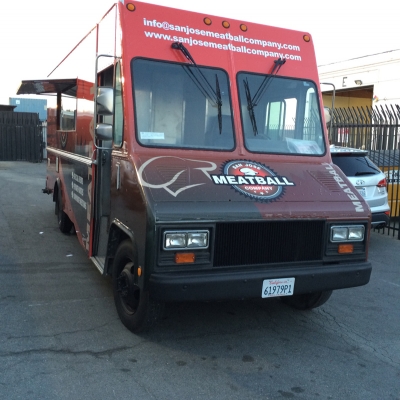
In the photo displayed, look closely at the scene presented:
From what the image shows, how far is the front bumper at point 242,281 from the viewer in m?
4.00

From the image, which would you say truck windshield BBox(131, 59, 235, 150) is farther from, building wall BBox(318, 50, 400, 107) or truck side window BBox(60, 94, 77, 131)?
building wall BBox(318, 50, 400, 107)

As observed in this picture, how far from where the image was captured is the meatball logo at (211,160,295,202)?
14.8 ft

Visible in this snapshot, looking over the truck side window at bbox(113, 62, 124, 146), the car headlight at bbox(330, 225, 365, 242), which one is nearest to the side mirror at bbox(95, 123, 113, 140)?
the truck side window at bbox(113, 62, 124, 146)

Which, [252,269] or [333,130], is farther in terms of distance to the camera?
[333,130]

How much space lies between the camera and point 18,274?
6.55 metres

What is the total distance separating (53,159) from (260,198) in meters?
5.76

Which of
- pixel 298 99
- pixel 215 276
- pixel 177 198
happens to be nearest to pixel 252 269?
pixel 215 276

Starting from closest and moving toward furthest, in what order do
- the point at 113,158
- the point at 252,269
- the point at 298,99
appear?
the point at 252,269
the point at 113,158
the point at 298,99

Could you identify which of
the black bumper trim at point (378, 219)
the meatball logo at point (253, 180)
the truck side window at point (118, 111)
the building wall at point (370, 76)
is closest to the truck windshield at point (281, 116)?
the meatball logo at point (253, 180)

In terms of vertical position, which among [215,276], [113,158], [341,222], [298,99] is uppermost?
[298,99]

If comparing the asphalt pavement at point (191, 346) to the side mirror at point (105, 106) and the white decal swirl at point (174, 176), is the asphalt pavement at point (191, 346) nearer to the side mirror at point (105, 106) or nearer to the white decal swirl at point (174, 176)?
the white decal swirl at point (174, 176)

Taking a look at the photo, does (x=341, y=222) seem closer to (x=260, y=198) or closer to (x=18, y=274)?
(x=260, y=198)

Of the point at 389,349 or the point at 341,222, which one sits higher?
the point at 341,222

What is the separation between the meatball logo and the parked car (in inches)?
169
